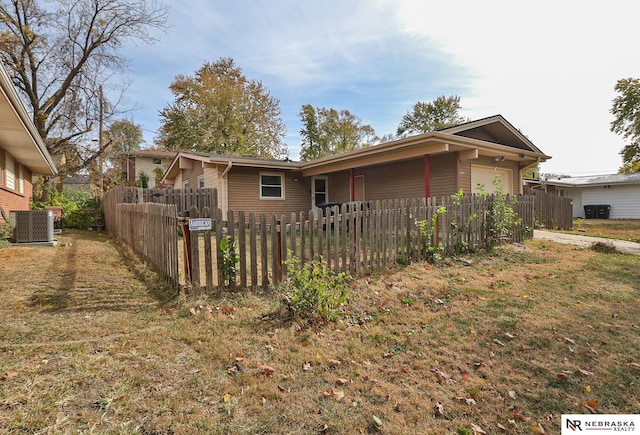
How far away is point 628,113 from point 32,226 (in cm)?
3958

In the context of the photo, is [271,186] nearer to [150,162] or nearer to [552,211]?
[552,211]

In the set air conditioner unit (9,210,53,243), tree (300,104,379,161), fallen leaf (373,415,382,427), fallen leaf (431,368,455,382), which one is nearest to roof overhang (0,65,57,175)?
air conditioner unit (9,210,53,243)

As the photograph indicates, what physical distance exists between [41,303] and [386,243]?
5.15 metres

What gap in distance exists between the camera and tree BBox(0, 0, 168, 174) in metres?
16.1

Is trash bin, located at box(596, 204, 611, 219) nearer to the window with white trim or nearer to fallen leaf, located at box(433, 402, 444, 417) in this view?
fallen leaf, located at box(433, 402, 444, 417)

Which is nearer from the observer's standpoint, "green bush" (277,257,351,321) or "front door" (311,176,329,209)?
"green bush" (277,257,351,321)

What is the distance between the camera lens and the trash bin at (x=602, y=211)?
24.4 metres

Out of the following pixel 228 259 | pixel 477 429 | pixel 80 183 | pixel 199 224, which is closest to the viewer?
pixel 477 429

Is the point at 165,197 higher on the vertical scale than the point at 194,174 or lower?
lower

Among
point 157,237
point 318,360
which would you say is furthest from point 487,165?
point 318,360

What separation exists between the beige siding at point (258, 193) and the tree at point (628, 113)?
29243 mm

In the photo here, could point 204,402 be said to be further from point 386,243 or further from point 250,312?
point 386,243

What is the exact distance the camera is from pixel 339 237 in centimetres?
579

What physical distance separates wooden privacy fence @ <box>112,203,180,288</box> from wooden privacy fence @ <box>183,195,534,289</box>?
0.23 metres
